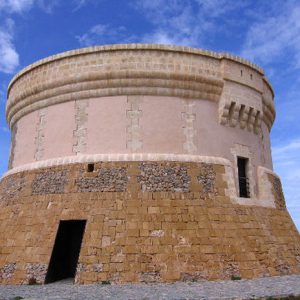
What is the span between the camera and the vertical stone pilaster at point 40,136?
524 inches

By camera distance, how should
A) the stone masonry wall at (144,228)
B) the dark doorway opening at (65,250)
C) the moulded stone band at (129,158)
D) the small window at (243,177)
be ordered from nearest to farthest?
1. the stone masonry wall at (144,228)
2. the dark doorway opening at (65,250)
3. the moulded stone band at (129,158)
4. the small window at (243,177)

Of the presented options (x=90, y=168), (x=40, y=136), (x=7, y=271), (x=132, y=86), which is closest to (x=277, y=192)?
(x=132, y=86)

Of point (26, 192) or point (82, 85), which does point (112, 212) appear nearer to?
point (26, 192)

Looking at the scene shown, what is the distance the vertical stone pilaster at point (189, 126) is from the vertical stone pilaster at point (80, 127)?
3.44m

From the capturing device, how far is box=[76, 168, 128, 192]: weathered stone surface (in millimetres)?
11359

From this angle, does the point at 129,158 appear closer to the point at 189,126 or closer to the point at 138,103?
Result: the point at 138,103

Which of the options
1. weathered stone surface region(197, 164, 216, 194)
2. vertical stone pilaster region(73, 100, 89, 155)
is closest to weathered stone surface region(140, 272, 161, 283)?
weathered stone surface region(197, 164, 216, 194)

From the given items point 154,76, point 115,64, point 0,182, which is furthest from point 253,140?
point 0,182

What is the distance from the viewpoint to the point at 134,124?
12.4 m

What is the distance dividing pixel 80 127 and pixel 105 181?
2417 millimetres

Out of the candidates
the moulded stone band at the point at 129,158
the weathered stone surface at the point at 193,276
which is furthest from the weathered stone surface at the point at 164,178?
the weathered stone surface at the point at 193,276

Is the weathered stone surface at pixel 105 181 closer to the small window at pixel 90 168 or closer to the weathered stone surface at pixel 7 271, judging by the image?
the small window at pixel 90 168

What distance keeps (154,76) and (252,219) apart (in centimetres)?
583

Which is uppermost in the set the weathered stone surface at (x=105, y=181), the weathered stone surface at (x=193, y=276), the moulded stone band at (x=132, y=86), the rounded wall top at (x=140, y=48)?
the rounded wall top at (x=140, y=48)
